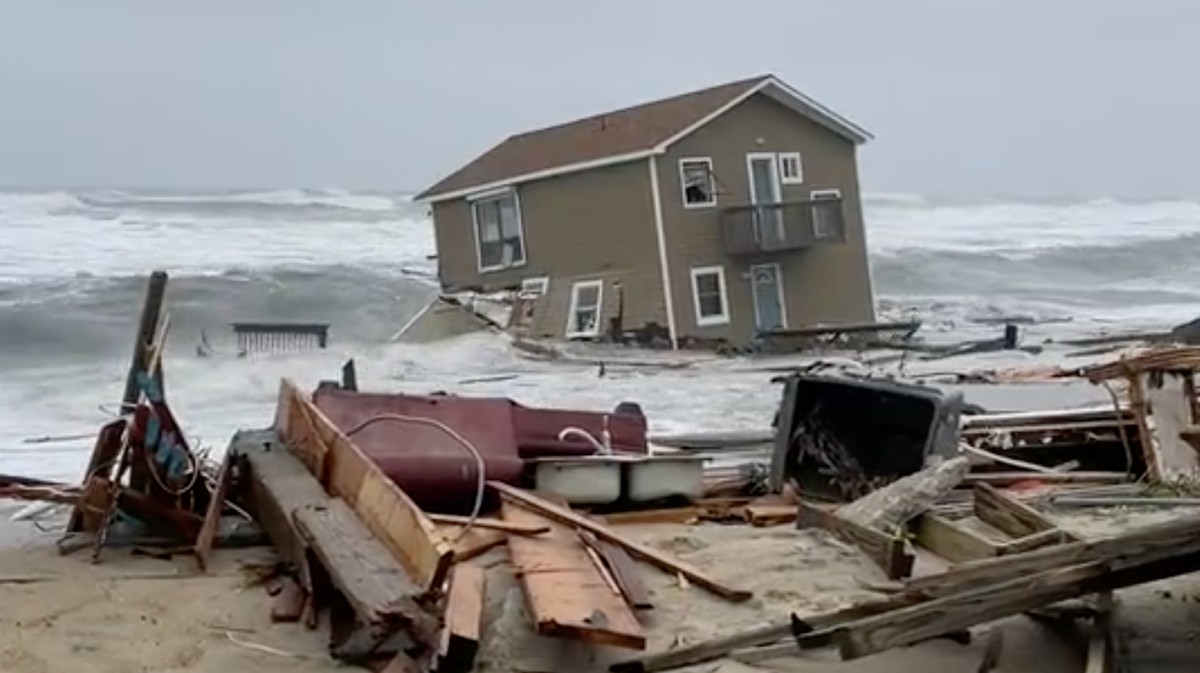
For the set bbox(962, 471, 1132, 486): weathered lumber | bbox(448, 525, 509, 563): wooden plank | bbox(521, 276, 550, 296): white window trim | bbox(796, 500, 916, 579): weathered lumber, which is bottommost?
bbox(962, 471, 1132, 486): weathered lumber

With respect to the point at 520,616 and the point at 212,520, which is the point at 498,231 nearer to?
the point at 212,520

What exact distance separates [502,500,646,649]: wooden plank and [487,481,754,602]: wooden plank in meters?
0.13

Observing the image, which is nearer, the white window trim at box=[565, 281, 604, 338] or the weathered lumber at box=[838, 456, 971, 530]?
the weathered lumber at box=[838, 456, 971, 530]

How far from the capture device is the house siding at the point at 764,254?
28.4m

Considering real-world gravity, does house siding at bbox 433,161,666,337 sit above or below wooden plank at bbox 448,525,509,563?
above

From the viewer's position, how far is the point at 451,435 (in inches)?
337

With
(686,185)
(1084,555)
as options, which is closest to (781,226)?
(686,185)

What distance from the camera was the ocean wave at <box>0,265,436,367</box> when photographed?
3294cm

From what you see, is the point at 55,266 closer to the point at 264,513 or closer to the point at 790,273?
the point at 790,273

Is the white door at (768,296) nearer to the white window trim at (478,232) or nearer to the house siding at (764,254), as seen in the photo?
the house siding at (764,254)

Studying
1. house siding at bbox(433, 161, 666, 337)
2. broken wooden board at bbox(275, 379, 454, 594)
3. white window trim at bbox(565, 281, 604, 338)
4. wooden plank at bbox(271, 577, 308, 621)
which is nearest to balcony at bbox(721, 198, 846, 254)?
house siding at bbox(433, 161, 666, 337)

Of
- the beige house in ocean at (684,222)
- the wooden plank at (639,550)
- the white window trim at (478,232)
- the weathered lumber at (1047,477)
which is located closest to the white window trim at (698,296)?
the beige house in ocean at (684,222)

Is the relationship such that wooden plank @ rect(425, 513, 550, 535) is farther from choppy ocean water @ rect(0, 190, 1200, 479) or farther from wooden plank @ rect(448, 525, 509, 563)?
choppy ocean water @ rect(0, 190, 1200, 479)

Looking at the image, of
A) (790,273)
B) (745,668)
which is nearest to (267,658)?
(745,668)
